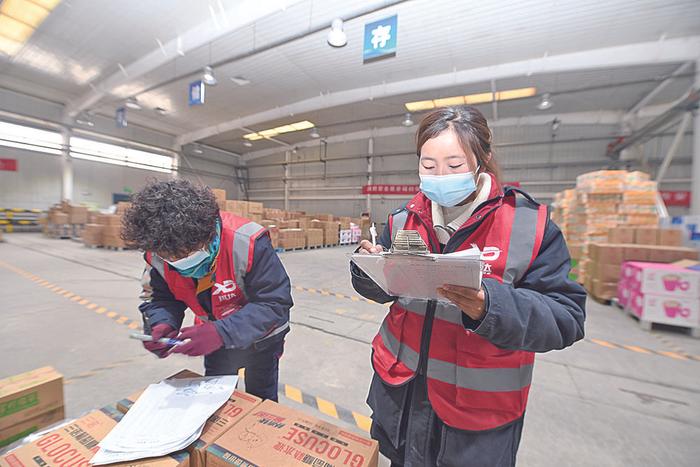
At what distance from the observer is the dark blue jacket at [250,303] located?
113cm

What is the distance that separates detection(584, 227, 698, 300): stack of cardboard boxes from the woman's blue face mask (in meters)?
5.20

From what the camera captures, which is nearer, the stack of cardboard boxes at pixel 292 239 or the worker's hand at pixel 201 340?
the worker's hand at pixel 201 340

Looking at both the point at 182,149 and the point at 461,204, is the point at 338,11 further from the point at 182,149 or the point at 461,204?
the point at 182,149

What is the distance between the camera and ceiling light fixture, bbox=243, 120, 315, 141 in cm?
1529

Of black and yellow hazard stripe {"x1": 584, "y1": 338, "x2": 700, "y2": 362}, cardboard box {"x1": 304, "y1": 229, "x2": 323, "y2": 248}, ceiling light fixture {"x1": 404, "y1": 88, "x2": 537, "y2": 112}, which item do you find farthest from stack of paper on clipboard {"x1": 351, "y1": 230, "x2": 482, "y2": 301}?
cardboard box {"x1": 304, "y1": 229, "x2": 323, "y2": 248}

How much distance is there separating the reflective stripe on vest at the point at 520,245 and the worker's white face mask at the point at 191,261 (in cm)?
105

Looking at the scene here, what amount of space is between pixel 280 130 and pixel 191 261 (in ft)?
53.9

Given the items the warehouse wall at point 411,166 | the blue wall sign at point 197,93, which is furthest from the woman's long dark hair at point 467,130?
the blue wall sign at point 197,93

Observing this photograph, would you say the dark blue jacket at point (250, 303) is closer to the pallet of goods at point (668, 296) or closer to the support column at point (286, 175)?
the pallet of goods at point (668, 296)

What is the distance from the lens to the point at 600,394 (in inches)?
92.8

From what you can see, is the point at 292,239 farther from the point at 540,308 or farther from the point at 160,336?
the point at 540,308

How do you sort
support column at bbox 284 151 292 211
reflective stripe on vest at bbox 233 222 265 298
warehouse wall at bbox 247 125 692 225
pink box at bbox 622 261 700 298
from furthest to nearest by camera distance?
support column at bbox 284 151 292 211
warehouse wall at bbox 247 125 692 225
pink box at bbox 622 261 700 298
reflective stripe on vest at bbox 233 222 265 298

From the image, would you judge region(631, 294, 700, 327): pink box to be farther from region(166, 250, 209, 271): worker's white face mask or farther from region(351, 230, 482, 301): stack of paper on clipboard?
region(166, 250, 209, 271): worker's white face mask

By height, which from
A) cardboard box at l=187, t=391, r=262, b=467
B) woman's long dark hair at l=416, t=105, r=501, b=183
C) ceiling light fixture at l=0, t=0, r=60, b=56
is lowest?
cardboard box at l=187, t=391, r=262, b=467
